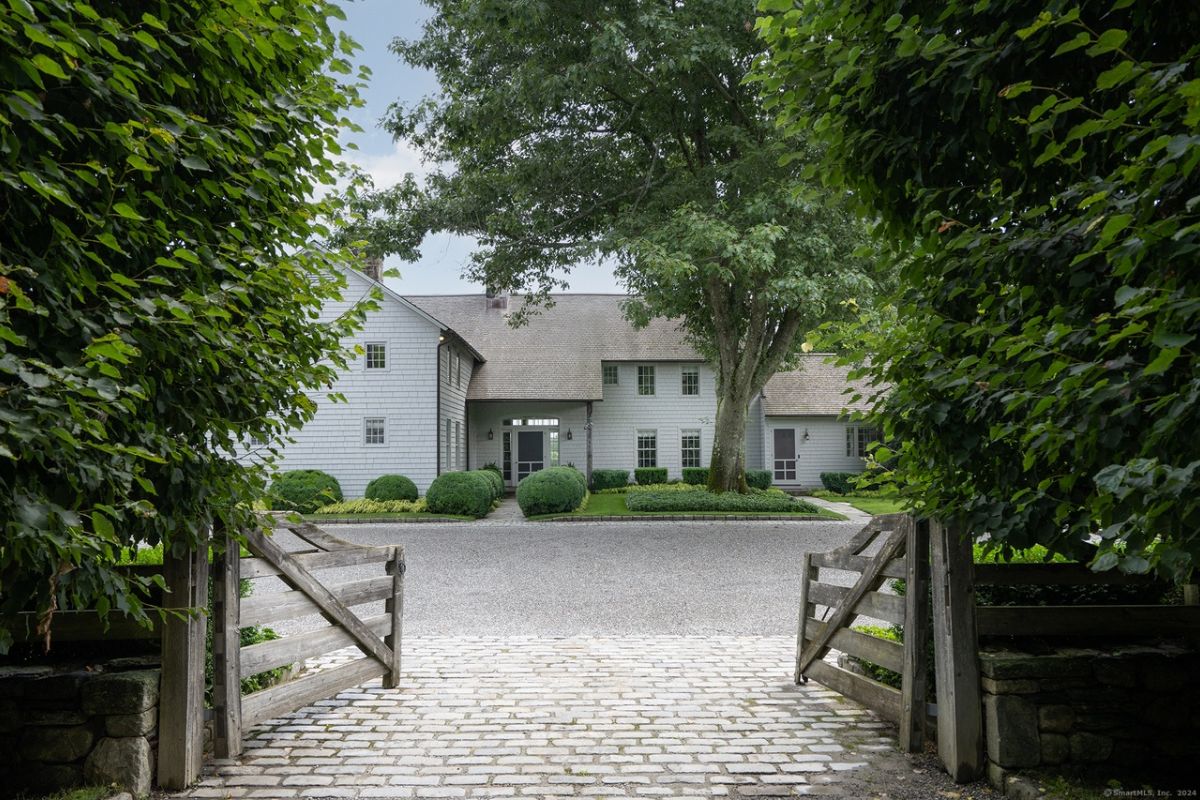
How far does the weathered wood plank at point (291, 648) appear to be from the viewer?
15.5 ft

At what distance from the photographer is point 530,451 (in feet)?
98.9

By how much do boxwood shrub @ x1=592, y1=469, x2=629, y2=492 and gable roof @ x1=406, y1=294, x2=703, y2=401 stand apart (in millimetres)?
2994

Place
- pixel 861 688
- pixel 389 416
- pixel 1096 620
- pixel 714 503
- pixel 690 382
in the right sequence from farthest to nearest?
pixel 690 382 → pixel 389 416 → pixel 714 503 → pixel 861 688 → pixel 1096 620

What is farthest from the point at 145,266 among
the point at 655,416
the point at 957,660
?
the point at 655,416

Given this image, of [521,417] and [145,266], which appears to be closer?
[145,266]

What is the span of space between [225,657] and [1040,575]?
14.9 ft

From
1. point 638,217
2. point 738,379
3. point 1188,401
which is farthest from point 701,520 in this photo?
point 1188,401

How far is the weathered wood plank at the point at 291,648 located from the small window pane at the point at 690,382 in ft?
85.1

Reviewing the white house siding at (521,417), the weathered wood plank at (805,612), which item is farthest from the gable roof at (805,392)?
the weathered wood plank at (805,612)

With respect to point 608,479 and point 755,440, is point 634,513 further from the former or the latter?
point 755,440

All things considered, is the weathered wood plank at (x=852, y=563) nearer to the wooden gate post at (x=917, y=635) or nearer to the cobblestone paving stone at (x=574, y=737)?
the wooden gate post at (x=917, y=635)

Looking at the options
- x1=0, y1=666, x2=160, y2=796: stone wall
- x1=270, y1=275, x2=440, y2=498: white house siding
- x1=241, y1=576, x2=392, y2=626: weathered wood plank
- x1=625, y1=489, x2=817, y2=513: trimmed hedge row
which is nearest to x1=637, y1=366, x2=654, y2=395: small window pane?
x1=270, y1=275, x2=440, y2=498: white house siding

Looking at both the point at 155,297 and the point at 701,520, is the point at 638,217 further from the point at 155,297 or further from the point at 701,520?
the point at 155,297

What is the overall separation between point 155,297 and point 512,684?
4.05 m
